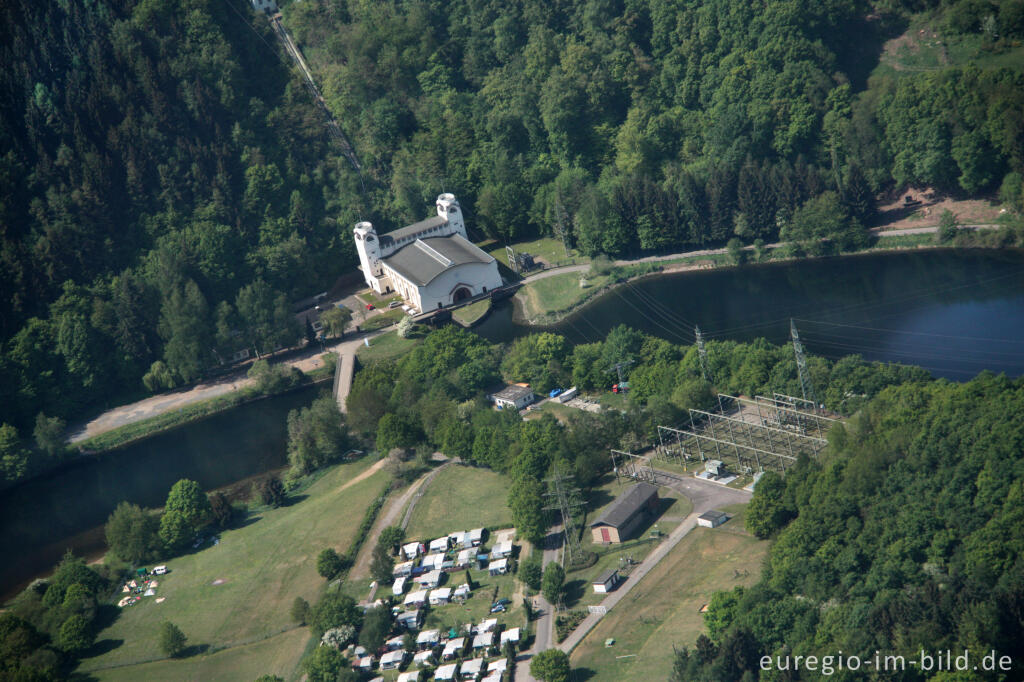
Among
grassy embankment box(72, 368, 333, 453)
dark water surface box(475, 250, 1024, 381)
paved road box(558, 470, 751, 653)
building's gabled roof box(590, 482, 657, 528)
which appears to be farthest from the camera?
grassy embankment box(72, 368, 333, 453)

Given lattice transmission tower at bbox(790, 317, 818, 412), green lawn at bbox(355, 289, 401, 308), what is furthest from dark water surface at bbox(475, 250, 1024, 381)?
green lawn at bbox(355, 289, 401, 308)

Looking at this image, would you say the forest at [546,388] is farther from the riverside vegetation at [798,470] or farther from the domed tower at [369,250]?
the domed tower at [369,250]

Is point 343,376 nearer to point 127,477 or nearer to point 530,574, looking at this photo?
point 127,477

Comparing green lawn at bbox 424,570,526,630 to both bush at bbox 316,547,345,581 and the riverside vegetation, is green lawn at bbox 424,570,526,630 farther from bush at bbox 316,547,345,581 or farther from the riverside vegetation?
bush at bbox 316,547,345,581

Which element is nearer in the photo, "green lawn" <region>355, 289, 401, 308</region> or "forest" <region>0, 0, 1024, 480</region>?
"forest" <region>0, 0, 1024, 480</region>

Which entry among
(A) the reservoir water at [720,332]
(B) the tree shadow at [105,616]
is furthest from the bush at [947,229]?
(B) the tree shadow at [105,616]

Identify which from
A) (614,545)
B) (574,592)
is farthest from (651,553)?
(574,592)
